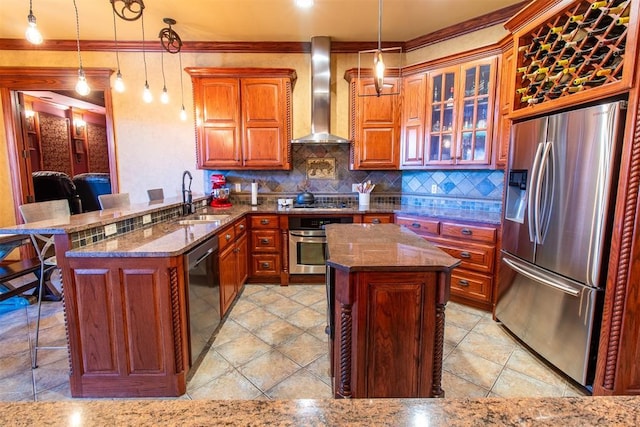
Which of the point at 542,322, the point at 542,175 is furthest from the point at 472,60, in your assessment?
the point at 542,322

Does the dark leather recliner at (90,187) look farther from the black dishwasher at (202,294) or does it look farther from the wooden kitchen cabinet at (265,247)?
the black dishwasher at (202,294)

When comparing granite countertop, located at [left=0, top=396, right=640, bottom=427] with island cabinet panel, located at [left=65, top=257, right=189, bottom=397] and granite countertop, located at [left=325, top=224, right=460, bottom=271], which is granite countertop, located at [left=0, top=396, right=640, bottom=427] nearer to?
granite countertop, located at [left=325, top=224, right=460, bottom=271]

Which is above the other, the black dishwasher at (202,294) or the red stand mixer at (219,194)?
the red stand mixer at (219,194)

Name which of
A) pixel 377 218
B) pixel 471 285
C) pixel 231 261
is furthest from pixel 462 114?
pixel 231 261

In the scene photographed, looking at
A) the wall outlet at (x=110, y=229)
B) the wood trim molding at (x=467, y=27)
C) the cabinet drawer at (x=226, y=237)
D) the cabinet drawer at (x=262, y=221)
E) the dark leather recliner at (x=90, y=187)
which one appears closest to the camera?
the wall outlet at (x=110, y=229)

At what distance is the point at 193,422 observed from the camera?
55cm

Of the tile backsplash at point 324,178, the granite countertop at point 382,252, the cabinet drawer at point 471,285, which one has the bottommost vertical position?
the cabinet drawer at point 471,285

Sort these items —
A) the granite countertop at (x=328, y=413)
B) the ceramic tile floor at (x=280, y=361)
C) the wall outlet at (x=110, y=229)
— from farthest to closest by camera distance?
the wall outlet at (x=110, y=229) < the ceramic tile floor at (x=280, y=361) < the granite countertop at (x=328, y=413)

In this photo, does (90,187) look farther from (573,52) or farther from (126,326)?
(573,52)

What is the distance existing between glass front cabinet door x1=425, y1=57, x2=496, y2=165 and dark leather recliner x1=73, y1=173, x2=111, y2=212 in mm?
5718

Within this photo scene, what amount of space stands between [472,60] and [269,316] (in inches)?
128

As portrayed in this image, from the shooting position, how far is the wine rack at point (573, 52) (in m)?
1.82

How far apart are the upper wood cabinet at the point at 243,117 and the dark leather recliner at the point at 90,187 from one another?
3316 mm

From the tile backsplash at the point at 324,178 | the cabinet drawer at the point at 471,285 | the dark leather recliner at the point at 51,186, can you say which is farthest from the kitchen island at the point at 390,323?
the dark leather recliner at the point at 51,186
